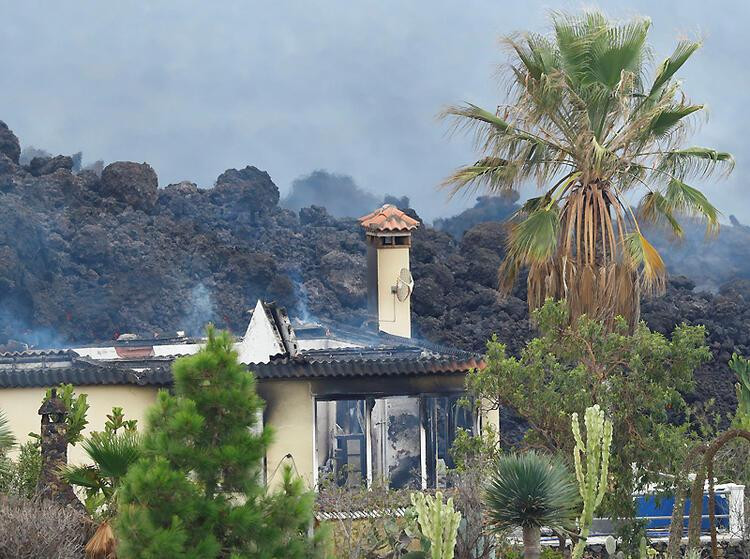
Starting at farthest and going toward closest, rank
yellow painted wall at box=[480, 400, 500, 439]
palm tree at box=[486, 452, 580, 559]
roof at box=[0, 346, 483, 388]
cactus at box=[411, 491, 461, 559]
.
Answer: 1. yellow painted wall at box=[480, 400, 500, 439]
2. roof at box=[0, 346, 483, 388]
3. palm tree at box=[486, 452, 580, 559]
4. cactus at box=[411, 491, 461, 559]

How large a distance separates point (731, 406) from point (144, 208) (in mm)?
39080

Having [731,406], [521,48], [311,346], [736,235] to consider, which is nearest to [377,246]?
[311,346]

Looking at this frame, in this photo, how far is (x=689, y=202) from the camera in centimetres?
2288

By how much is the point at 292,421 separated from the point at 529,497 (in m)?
5.10

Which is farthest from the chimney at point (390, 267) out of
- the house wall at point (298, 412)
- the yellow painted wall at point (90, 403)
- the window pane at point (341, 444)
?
the yellow painted wall at point (90, 403)

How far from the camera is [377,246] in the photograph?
31438 mm

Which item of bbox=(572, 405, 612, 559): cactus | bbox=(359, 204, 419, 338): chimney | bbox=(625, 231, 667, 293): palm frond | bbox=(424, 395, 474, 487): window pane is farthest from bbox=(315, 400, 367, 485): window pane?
bbox=(625, 231, 667, 293): palm frond

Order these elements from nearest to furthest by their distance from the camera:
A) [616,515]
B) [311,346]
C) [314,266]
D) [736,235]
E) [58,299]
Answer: [616,515] → [311,346] → [58,299] → [314,266] → [736,235]

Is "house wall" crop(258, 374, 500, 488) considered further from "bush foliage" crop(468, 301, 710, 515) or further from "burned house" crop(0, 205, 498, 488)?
"bush foliage" crop(468, 301, 710, 515)

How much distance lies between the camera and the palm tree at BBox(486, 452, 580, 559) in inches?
642

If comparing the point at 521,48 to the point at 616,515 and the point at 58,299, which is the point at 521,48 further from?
the point at 58,299

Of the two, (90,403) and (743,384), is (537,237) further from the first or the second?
(90,403)

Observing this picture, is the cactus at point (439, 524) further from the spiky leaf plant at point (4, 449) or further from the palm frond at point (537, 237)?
the palm frond at point (537, 237)

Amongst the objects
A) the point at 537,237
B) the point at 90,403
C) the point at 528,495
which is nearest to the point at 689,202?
the point at 537,237
